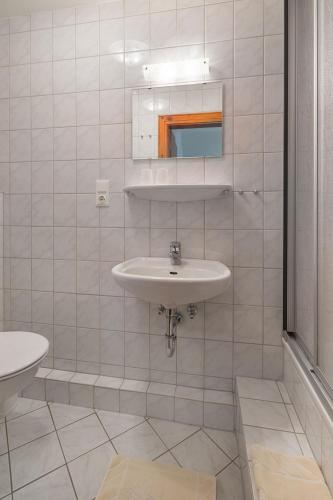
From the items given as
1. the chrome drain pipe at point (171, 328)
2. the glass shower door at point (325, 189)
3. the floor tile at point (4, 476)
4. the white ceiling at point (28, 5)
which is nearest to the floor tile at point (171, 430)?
the chrome drain pipe at point (171, 328)

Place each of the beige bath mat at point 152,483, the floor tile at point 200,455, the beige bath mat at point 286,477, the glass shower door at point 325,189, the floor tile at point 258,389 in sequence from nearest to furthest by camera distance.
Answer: the beige bath mat at point 286,477 → the glass shower door at point 325,189 → the beige bath mat at point 152,483 → the floor tile at point 200,455 → the floor tile at point 258,389

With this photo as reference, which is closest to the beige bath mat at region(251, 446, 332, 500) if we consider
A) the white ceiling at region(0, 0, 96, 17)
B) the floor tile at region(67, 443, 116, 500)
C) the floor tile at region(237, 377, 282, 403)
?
the floor tile at region(237, 377, 282, 403)

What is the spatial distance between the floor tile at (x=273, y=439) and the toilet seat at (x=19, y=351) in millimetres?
945

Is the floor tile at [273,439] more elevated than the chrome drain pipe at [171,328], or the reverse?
the chrome drain pipe at [171,328]

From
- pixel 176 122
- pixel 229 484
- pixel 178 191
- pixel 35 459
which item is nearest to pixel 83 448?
pixel 35 459

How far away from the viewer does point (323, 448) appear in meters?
0.90

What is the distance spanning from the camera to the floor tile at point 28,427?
1375 mm

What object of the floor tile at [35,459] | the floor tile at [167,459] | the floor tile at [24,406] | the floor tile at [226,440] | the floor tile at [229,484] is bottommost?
the floor tile at [229,484]

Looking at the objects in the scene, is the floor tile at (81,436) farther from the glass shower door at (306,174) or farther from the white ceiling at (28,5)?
the white ceiling at (28,5)

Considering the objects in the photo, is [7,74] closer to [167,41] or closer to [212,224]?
[167,41]

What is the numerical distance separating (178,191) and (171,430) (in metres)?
1.26

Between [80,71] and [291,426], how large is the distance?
7.14ft

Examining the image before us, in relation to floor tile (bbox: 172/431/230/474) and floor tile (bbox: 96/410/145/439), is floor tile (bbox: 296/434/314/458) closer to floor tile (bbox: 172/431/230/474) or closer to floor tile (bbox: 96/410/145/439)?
floor tile (bbox: 172/431/230/474)

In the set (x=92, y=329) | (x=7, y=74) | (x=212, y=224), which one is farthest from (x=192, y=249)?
(x=7, y=74)
